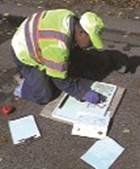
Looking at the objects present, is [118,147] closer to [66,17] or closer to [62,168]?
[62,168]

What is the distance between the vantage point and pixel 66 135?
479 centimetres

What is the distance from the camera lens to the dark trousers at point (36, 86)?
202 inches

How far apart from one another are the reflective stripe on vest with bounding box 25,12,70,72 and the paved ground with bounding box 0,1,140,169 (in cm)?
51

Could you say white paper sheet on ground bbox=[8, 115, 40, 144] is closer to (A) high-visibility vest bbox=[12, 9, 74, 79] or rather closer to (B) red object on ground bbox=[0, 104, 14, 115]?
(B) red object on ground bbox=[0, 104, 14, 115]

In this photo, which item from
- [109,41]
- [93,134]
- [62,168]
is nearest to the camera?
[62,168]

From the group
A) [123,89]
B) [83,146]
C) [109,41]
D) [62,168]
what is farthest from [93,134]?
[109,41]

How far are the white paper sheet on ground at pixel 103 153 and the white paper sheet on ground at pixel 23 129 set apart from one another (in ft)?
1.81

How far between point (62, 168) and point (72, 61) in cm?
149

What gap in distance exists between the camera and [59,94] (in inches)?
210

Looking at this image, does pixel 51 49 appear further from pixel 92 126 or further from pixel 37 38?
pixel 92 126

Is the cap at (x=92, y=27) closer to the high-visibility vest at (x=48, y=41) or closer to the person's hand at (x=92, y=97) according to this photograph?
the high-visibility vest at (x=48, y=41)

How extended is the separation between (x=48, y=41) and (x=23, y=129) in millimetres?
854

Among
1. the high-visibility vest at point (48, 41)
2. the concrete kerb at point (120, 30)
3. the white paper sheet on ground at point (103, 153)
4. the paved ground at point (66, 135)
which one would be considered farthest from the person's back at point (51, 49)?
the concrete kerb at point (120, 30)

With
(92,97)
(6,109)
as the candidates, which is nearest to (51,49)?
(92,97)
